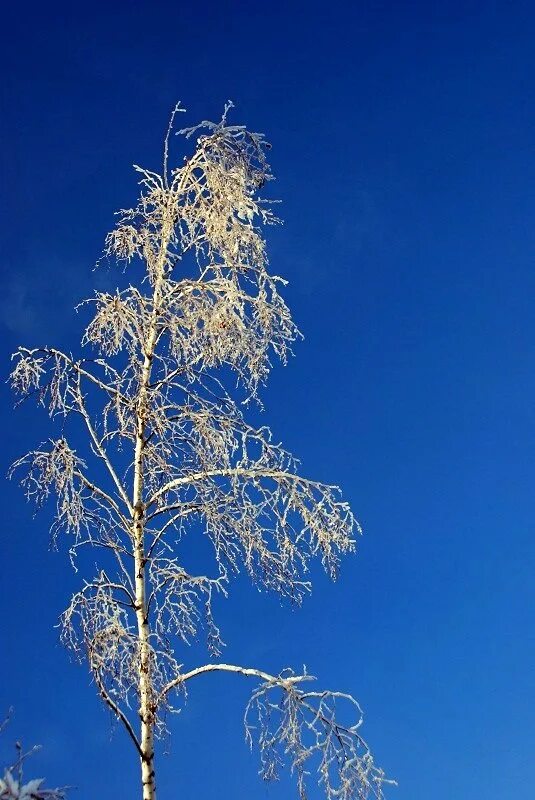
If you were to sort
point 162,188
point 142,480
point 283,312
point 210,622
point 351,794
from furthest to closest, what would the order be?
point 162,188
point 283,312
point 142,480
point 210,622
point 351,794

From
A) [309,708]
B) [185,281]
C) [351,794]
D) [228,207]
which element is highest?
[228,207]

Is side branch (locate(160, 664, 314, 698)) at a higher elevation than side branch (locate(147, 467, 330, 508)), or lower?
lower

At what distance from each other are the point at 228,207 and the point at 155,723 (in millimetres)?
4842

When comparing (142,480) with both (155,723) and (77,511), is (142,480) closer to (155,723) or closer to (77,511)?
Result: (77,511)

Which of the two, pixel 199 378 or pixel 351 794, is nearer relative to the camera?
pixel 351 794

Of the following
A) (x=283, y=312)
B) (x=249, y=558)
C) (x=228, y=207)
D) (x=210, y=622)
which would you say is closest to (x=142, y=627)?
(x=210, y=622)

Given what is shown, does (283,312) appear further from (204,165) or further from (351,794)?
(351,794)

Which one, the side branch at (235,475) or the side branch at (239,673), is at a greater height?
the side branch at (235,475)

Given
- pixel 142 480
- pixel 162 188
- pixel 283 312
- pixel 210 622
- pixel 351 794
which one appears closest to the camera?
pixel 351 794

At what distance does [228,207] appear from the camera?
9.28 metres

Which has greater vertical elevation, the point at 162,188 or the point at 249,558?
the point at 162,188

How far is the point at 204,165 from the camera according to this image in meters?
9.44

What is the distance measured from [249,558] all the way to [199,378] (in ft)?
5.84

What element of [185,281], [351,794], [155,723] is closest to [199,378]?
[185,281]
